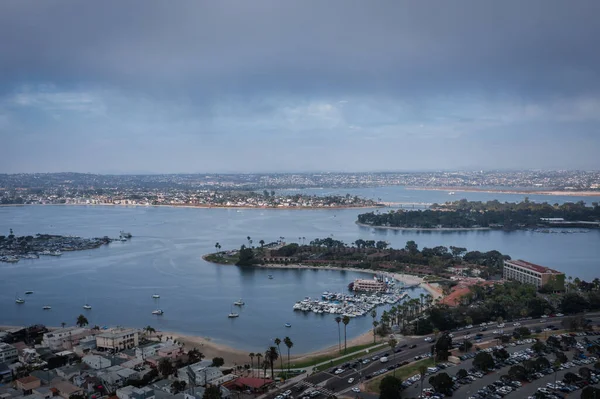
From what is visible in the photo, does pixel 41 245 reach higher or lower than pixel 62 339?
higher

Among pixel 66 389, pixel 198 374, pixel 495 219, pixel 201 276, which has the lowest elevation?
pixel 201 276

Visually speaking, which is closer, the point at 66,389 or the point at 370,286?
the point at 66,389

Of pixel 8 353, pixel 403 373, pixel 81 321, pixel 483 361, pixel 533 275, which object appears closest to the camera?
pixel 483 361

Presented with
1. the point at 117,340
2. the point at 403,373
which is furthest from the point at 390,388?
the point at 117,340

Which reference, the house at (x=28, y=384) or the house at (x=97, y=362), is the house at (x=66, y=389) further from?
the house at (x=97, y=362)

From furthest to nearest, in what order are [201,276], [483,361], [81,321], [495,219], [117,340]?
[495,219]
[201,276]
[81,321]
[117,340]
[483,361]

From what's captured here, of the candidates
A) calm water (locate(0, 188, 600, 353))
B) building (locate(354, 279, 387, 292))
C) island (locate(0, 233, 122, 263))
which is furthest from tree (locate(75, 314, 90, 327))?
island (locate(0, 233, 122, 263))

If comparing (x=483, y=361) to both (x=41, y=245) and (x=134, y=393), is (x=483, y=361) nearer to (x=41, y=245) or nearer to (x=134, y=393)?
(x=134, y=393)
